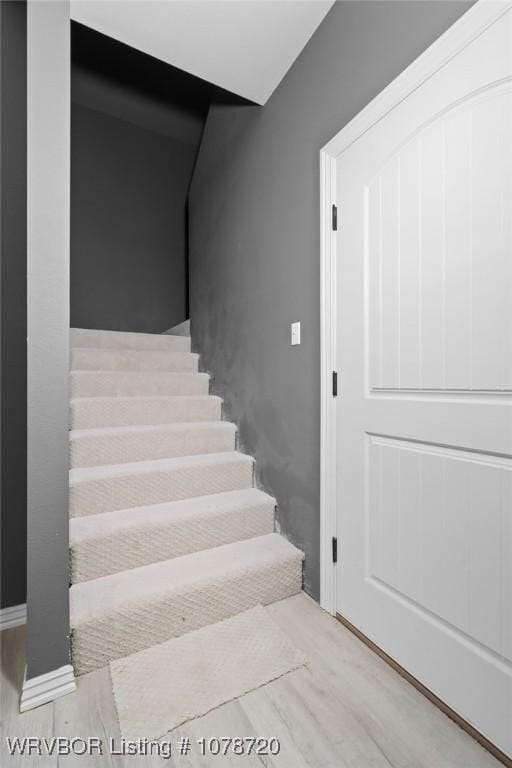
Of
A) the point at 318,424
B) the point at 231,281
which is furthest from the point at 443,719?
the point at 231,281

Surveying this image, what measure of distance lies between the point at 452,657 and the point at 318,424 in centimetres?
88

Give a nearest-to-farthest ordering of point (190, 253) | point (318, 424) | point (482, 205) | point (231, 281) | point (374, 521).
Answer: point (482, 205) → point (374, 521) → point (318, 424) → point (231, 281) → point (190, 253)

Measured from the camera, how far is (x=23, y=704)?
3.66 feet

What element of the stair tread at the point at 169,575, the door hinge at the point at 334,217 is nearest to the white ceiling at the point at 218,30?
the door hinge at the point at 334,217

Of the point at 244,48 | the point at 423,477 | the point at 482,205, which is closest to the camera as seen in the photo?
the point at 482,205

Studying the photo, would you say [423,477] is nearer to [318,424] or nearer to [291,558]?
[318,424]

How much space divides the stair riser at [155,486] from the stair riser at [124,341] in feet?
4.65

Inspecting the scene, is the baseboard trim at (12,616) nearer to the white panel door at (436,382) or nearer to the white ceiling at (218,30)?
the white panel door at (436,382)

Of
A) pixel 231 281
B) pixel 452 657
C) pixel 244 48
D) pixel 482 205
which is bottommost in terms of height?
pixel 452 657

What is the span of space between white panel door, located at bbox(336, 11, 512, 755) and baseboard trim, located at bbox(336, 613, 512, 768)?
2cm

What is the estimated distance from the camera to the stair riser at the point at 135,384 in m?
2.23

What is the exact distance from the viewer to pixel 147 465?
1.87 m

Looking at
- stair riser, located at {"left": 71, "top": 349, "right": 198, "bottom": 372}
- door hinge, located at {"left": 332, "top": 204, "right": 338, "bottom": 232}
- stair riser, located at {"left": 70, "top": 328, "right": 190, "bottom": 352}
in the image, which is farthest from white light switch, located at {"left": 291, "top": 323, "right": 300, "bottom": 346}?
stair riser, located at {"left": 70, "top": 328, "right": 190, "bottom": 352}

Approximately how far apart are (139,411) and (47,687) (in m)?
1.29
